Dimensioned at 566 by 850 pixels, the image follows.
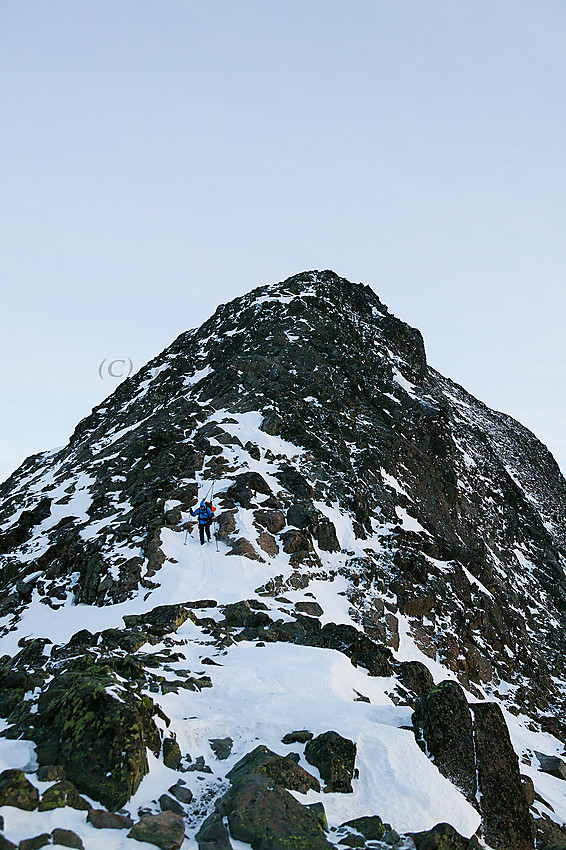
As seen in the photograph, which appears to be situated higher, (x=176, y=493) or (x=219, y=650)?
(x=176, y=493)

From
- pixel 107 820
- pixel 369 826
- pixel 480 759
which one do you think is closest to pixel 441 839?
pixel 369 826

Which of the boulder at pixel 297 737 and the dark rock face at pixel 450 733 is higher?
the boulder at pixel 297 737

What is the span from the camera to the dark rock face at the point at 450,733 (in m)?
8.63

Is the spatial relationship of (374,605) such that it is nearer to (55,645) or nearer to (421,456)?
(55,645)

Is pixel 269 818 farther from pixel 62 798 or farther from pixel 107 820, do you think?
pixel 62 798

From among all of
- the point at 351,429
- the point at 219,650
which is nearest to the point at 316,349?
the point at 351,429

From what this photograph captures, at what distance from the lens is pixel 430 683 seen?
48.6 feet

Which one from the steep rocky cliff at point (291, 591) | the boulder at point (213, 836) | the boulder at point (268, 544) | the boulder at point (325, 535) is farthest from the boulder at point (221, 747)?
the boulder at point (325, 535)

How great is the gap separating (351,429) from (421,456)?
220 inches

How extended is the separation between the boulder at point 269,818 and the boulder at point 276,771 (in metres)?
0.31

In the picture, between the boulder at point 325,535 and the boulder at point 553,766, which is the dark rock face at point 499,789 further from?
the boulder at point 325,535

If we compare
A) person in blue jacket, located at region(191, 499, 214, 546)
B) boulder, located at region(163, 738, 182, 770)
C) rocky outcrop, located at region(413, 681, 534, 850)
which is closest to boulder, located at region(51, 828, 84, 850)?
boulder, located at region(163, 738, 182, 770)

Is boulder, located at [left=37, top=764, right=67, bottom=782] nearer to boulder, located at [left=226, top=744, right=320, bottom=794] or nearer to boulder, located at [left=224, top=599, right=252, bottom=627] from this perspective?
boulder, located at [left=226, top=744, right=320, bottom=794]

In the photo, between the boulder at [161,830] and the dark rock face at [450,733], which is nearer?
the boulder at [161,830]
